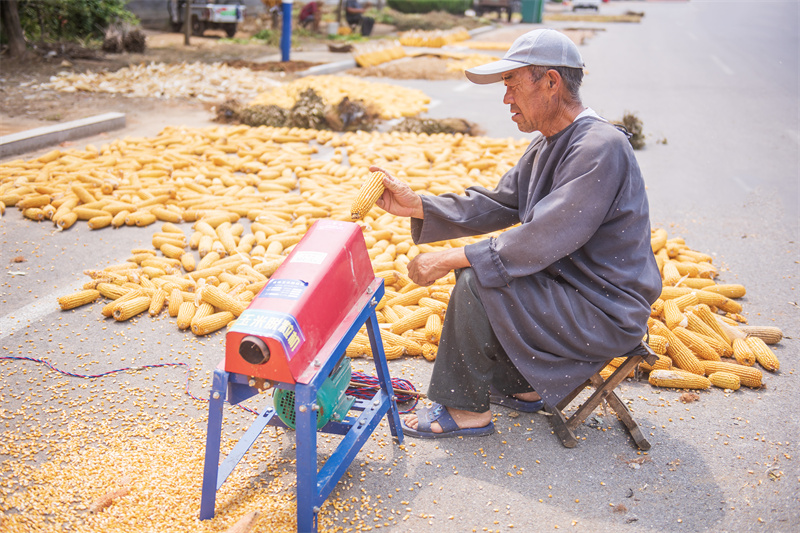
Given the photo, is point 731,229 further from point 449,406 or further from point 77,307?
point 77,307

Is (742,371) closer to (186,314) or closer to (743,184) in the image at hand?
(186,314)

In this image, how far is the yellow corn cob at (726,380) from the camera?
325 cm

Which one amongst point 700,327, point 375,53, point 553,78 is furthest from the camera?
point 375,53

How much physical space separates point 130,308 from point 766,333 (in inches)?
152

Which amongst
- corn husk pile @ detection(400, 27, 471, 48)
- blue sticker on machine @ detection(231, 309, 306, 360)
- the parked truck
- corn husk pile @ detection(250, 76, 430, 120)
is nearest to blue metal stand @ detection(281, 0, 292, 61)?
corn husk pile @ detection(250, 76, 430, 120)

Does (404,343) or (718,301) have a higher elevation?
(718,301)

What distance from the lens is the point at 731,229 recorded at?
18.6 ft

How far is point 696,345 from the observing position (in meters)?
3.51

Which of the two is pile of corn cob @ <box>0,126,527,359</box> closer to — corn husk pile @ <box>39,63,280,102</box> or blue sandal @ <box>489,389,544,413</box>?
blue sandal @ <box>489,389,544,413</box>

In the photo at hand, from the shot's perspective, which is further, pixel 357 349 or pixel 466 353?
pixel 357 349

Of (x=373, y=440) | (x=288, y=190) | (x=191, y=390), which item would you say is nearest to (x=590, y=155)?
(x=373, y=440)

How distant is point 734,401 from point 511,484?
4.63ft

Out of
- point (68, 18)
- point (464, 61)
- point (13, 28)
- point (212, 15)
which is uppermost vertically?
point (212, 15)

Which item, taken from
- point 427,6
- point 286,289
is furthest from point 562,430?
point 427,6
